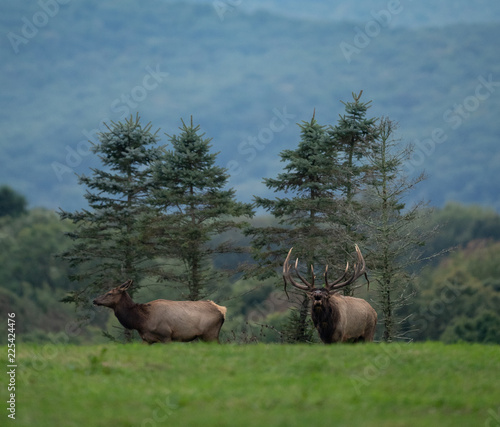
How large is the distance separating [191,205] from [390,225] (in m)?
9.39

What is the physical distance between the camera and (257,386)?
11.8m

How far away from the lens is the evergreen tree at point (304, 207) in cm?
3117

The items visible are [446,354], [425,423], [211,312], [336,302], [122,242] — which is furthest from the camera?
[122,242]

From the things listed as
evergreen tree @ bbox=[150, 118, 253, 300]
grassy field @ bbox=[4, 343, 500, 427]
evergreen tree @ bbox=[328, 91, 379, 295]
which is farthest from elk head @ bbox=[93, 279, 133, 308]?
evergreen tree @ bbox=[150, 118, 253, 300]

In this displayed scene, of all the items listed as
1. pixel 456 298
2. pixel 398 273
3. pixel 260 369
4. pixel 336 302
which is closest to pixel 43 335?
pixel 456 298

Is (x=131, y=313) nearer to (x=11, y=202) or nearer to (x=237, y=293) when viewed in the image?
(x=237, y=293)

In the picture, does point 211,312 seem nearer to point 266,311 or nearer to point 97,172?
point 97,172

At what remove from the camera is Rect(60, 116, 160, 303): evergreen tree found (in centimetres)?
3253

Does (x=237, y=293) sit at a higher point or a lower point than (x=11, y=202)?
lower

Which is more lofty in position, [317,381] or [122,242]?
[122,242]

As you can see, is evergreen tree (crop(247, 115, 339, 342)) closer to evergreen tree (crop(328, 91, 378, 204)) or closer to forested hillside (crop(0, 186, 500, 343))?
evergreen tree (crop(328, 91, 378, 204))

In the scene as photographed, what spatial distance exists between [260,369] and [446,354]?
12.3ft

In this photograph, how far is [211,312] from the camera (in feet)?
67.1

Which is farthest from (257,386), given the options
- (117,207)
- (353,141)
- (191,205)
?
(117,207)
